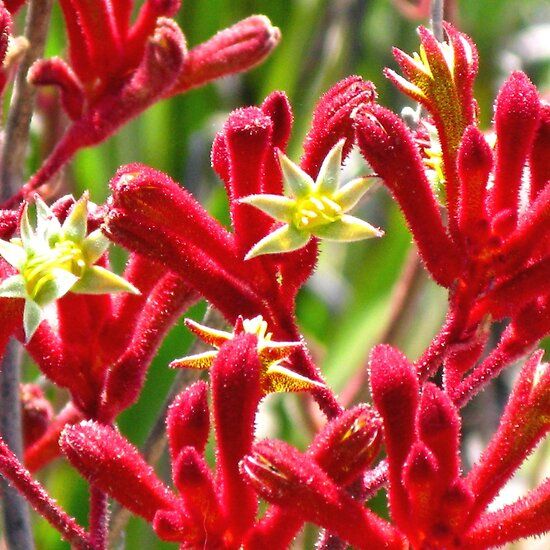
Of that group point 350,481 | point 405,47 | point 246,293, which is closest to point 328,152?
point 246,293

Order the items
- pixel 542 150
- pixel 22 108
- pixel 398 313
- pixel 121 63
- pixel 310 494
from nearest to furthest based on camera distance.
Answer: pixel 310 494 < pixel 542 150 < pixel 22 108 < pixel 121 63 < pixel 398 313

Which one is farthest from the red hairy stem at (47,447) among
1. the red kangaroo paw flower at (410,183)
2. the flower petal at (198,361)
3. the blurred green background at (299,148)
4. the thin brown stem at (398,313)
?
the thin brown stem at (398,313)

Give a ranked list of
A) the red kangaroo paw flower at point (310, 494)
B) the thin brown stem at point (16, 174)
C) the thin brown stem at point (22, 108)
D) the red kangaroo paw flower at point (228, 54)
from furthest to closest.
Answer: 1. the red kangaroo paw flower at point (228, 54)
2. the thin brown stem at point (22, 108)
3. the thin brown stem at point (16, 174)
4. the red kangaroo paw flower at point (310, 494)

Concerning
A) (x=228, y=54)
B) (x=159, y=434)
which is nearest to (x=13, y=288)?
(x=159, y=434)

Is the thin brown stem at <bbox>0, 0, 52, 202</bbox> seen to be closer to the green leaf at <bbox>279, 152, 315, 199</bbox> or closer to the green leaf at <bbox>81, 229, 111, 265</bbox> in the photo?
the green leaf at <bbox>81, 229, 111, 265</bbox>

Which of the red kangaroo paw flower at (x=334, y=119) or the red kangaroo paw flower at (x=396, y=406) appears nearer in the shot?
the red kangaroo paw flower at (x=396, y=406)

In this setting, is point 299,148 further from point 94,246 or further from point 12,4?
point 94,246

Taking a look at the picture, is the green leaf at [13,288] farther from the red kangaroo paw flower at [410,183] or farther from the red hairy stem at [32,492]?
the red kangaroo paw flower at [410,183]
